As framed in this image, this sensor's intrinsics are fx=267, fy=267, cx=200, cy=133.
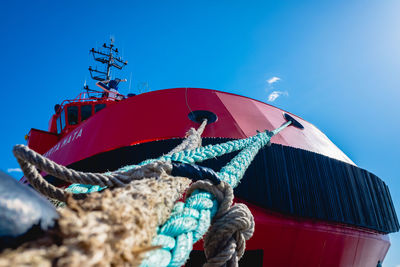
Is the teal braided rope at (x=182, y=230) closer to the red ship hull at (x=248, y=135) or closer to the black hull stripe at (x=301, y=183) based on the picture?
the red ship hull at (x=248, y=135)

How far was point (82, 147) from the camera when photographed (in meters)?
3.16

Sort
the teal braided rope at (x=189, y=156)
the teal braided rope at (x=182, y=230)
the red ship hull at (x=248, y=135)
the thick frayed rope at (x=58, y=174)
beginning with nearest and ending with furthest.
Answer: the teal braided rope at (x=182, y=230), the thick frayed rope at (x=58, y=174), the teal braided rope at (x=189, y=156), the red ship hull at (x=248, y=135)

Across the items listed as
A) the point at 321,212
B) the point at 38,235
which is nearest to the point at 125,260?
the point at 38,235

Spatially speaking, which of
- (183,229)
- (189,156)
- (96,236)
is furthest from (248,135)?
(96,236)

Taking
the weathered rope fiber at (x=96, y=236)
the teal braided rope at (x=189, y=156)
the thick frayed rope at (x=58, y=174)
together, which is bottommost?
the weathered rope fiber at (x=96, y=236)

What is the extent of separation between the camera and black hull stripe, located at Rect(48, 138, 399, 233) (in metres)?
2.21

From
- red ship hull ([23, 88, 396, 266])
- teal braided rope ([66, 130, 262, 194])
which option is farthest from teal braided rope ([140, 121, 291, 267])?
red ship hull ([23, 88, 396, 266])

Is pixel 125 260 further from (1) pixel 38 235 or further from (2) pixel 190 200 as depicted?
(2) pixel 190 200

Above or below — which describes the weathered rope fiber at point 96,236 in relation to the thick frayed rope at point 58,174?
below

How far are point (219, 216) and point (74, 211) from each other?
2.39 ft

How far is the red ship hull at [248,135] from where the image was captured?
2.16m

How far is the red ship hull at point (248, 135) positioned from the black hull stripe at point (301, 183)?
87 millimetres

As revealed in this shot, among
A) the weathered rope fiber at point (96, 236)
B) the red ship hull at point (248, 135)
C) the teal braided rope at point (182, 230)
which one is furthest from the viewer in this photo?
the red ship hull at point (248, 135)

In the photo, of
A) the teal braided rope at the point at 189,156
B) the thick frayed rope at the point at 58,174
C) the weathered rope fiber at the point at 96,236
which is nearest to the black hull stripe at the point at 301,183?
the teal braided rope at the point at 189,156
